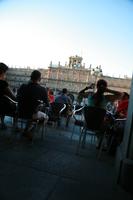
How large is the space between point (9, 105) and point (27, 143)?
2.36ft

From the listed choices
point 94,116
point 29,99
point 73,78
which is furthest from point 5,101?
point 73,78

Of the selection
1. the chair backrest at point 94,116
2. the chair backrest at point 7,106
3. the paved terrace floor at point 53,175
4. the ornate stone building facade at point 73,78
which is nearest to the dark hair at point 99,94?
the chair backrest at point 94,116

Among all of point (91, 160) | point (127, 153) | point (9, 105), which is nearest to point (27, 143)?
point (9, 105)

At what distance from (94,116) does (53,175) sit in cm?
144

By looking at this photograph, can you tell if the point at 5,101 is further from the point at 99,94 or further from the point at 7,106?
the point at 99,94

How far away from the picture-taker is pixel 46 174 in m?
2.58

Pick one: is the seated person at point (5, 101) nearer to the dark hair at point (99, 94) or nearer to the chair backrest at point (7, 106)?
the chair backrest at point (7, 106)

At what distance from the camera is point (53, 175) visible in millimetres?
2588

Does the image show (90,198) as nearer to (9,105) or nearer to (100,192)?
(100,192)

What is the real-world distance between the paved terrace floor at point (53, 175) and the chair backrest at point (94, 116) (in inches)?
16.0

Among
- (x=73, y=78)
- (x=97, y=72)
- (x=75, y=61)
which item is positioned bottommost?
(x=73, y=78)

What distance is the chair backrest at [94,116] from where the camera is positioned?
384 centimetres

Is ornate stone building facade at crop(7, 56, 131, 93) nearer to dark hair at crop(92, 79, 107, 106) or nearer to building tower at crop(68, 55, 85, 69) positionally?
building tower at crop(68, 55, 85, 69)

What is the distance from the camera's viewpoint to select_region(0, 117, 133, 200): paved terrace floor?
211 cm
